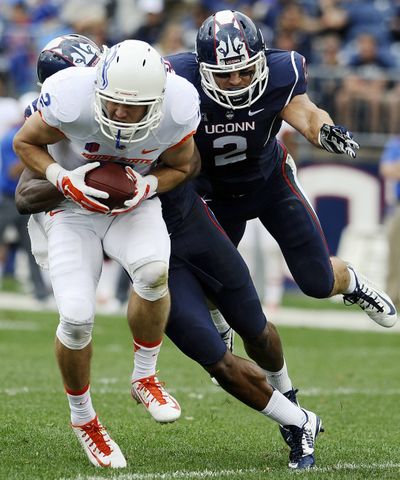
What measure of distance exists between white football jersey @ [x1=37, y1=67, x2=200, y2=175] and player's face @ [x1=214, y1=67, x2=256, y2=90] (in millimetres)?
339

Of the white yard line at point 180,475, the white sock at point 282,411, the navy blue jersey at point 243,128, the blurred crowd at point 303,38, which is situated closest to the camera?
the white yard line at point 180,475

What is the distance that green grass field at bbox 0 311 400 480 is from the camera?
4641 mm

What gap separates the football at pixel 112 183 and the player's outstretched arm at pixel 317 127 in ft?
2.78

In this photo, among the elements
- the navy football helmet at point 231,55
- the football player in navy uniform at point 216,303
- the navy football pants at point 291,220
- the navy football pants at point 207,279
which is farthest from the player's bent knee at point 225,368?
the navy football helmet at point 231,55

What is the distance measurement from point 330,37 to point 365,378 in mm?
7025

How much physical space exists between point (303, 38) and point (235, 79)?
8795 millimetres

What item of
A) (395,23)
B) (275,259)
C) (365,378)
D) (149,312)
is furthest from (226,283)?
(395,23)

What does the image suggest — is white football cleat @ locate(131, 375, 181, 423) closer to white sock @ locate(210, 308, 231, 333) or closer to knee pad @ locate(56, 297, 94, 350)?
knee pad @ locate(56, 297, 94, 350)

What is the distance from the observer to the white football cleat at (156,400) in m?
4.67

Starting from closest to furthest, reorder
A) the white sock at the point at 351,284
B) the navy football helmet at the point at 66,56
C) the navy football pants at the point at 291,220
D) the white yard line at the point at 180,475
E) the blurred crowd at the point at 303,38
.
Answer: the white yard line at the point at 180,475, the navy football helmet at the point at 66,56, the navy football pants at the point at 291,220, the white sock at the point at 351,284, the blurred crowd at the point at 303,38

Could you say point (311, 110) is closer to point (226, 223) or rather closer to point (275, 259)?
point (226, 223)

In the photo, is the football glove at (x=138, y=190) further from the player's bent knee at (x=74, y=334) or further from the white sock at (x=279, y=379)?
the white sock at (x=279, y=379)

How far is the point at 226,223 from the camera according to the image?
561cm

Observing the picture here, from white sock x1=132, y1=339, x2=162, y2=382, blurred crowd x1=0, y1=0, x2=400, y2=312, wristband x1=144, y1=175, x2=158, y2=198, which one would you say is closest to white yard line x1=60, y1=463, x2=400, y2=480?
white sock x1=132, y1=339, x2=162, y2=382
